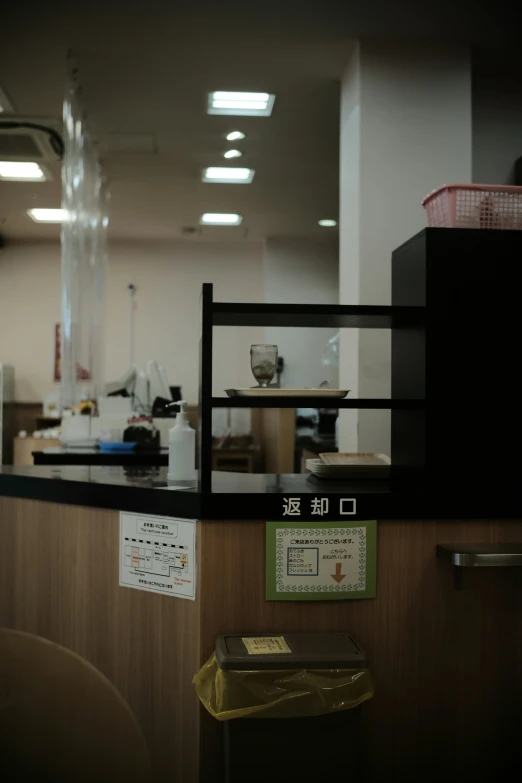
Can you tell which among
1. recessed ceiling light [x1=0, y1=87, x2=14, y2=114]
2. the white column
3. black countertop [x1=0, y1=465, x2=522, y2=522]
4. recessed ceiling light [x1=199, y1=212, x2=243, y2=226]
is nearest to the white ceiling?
recessed ceiling light [x1=0, y1=87, x2=14, y2=114]

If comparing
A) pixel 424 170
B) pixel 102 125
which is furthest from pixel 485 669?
pixel 102 125

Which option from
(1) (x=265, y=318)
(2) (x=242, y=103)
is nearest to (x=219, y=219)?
(2) (x=242, y=103)

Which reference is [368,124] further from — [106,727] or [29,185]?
[29,185]

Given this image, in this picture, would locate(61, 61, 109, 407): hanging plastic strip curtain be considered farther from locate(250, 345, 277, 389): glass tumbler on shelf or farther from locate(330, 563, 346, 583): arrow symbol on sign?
locate(330, 563, 346, 583): arrow symbol on sign

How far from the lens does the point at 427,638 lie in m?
1.90

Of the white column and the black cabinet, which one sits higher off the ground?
the white column

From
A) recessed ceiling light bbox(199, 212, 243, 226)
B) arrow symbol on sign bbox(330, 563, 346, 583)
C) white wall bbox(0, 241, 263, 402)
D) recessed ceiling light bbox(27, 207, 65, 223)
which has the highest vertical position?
recessed ceiling light bbox(27, 207, 65, 223)

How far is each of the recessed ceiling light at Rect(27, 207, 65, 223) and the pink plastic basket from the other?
219 inches

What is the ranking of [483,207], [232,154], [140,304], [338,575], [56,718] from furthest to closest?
[140,304] < [232,154] < [483,207] < [338,575] < [56,718]

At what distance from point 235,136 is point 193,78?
0.97 meters

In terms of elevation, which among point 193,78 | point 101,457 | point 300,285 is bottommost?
point 101,457

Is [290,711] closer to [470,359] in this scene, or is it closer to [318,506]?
[318,506]

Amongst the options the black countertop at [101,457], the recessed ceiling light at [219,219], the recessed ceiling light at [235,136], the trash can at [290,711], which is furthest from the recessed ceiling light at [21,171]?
the trash can at [290,711]

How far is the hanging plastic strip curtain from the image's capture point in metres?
3.79
